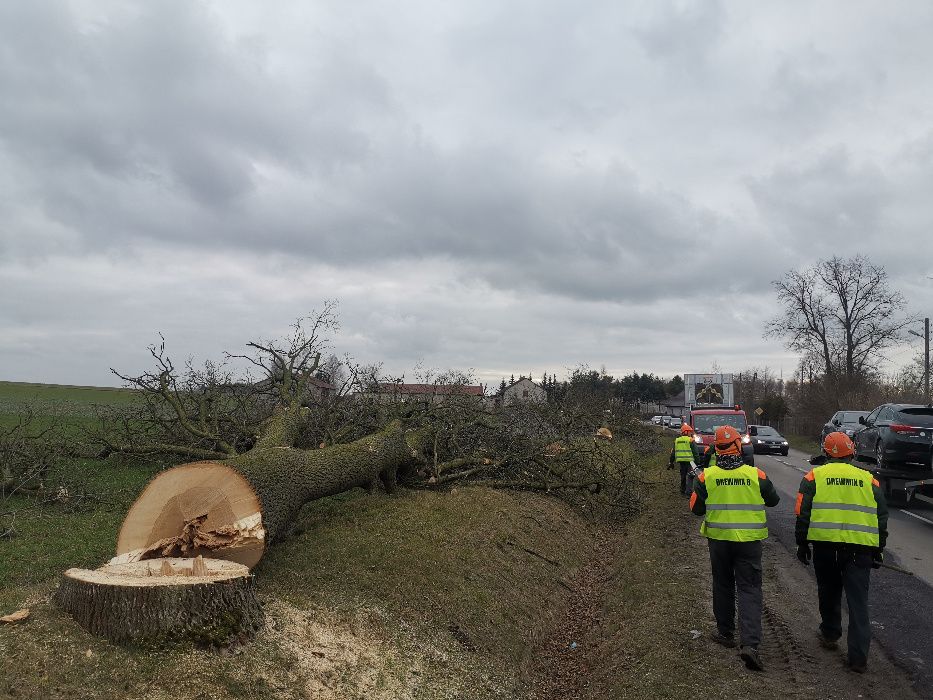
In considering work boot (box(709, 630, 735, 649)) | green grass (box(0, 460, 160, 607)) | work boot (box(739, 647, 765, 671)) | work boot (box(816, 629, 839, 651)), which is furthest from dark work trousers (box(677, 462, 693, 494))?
green grass (box(0, 460, 160, 607))

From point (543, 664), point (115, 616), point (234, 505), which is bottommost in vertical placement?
point (543, 664)

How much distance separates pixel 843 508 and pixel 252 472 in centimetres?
509

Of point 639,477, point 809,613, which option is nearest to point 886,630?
point 809,613

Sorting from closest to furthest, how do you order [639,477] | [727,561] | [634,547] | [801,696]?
[801,696] → [727,561] → [634,547] → [639,477]

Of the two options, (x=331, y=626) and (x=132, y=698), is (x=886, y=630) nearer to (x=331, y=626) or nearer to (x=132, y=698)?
(x=331, y=626)

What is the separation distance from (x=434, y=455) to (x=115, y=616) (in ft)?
21.9

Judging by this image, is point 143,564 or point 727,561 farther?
point 727,561

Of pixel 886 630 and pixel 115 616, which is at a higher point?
pixel 115 616

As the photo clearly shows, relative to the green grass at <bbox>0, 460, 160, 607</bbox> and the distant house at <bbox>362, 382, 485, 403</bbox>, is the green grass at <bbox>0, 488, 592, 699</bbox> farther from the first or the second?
the distant house at <bbox>362, 382, 485, 403</bbox>

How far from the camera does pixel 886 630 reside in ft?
19.2

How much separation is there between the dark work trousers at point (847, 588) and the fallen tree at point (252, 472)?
4371 millimetres

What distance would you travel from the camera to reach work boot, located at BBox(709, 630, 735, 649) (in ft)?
18.2

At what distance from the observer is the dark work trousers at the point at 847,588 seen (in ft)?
16.5

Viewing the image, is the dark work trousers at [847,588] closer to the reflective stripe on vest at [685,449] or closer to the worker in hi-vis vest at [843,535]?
the worker in hi-vis vest at [843,535]
